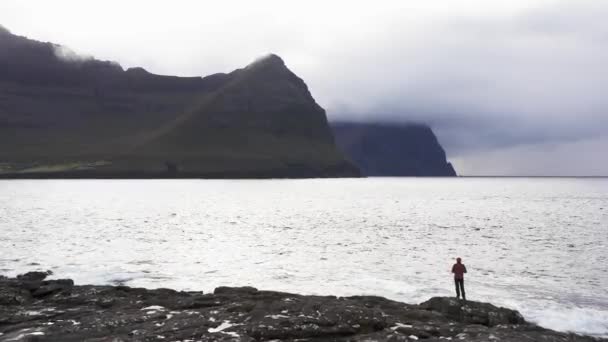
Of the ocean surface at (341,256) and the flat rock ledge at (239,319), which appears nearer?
the flat rock ledge at (239,319)

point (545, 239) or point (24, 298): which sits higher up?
point (24, 298)

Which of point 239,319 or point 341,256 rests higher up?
point 239,319

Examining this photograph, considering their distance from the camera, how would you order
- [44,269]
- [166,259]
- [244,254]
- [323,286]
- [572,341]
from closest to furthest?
1. [572,341]
2. [323,286]
3. [44,269]
4. [166,259]
5. [244,254]

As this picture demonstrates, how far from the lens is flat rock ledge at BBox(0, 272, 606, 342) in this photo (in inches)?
819

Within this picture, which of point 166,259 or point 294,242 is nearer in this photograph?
point 166,259

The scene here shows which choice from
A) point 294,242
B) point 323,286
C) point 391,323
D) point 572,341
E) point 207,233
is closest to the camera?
point 572,341

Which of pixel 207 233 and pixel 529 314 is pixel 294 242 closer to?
pixel 207 233

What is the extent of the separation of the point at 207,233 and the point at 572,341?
176ft

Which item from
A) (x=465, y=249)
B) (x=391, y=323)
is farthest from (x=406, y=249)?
(x=391, y=323)

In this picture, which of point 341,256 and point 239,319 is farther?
point 341,256

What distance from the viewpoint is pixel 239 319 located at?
75.2 feet

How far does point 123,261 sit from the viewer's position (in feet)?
148

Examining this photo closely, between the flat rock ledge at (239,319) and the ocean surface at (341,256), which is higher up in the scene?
the flat rock ledge at (239,319)

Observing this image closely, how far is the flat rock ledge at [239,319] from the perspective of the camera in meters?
20.8
